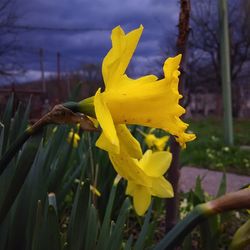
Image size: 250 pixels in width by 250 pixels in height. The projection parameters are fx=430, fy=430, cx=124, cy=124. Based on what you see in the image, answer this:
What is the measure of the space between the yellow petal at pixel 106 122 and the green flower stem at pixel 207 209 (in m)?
0.11

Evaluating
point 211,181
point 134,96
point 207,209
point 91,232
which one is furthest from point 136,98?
point 211,181

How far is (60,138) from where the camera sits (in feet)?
3.93

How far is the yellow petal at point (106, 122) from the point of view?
0.46 metres

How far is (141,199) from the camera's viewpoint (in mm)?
873

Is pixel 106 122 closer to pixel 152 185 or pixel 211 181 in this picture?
pixel 152 185

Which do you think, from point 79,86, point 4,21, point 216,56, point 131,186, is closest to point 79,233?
point 131,186

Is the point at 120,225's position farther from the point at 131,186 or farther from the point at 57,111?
the point at 57,111

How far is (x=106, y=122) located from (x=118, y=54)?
0.09 m

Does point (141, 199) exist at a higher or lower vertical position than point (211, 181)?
higher

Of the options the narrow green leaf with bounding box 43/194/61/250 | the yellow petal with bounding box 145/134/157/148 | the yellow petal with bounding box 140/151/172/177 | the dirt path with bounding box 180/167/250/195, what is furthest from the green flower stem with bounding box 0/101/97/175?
the dirt path with bounding box 180/167/250/195

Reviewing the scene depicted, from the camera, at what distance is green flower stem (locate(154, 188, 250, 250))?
437 mm

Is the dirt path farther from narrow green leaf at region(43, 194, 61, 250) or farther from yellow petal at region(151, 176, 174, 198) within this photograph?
narrow green leaf at region(43, 194, 61, 250)

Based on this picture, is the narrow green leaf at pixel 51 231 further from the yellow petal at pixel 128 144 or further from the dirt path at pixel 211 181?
the dirt path at pixel 211 181

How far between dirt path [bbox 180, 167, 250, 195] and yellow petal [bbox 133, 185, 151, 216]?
103 inches
